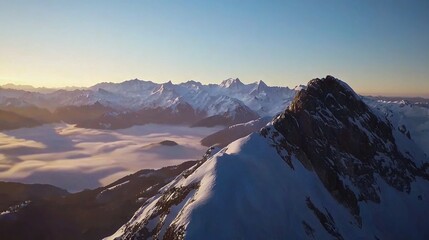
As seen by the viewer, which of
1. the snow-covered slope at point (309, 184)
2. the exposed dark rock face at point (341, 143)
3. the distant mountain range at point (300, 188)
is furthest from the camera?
the exposed dark rock face at point (341, 143)

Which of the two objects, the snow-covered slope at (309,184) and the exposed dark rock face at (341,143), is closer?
the snow-covered slope at (309,184)

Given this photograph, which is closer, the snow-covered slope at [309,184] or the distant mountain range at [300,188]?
the snow-covered slope at [309,184]

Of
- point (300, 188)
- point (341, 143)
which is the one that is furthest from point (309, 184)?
point (341, 143)

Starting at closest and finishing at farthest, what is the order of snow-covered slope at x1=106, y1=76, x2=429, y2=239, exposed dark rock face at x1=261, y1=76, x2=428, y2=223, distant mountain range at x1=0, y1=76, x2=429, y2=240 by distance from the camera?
snow-covered slope at x1=106, y1=76, x2=429, y2=239
distant mountain range at x1=0, y1=76, x2=429, y2=240
exposed dark rock face at x1=261, y1=76, x2=428, y2=223

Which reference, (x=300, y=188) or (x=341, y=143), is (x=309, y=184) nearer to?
(x=300, y=188)

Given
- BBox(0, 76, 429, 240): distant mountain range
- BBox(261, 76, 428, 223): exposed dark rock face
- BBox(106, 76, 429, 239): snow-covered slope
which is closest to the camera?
BBox(106, 76, 429, 239): snow-covered slope

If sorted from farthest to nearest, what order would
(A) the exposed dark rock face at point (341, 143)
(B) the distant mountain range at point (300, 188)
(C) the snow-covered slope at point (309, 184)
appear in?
(A) the exposed dark rock face at point (341, 143)
(B) the distant mountain range at point (300, 188)
(C) the snow-covered slope at point (309, 184)
